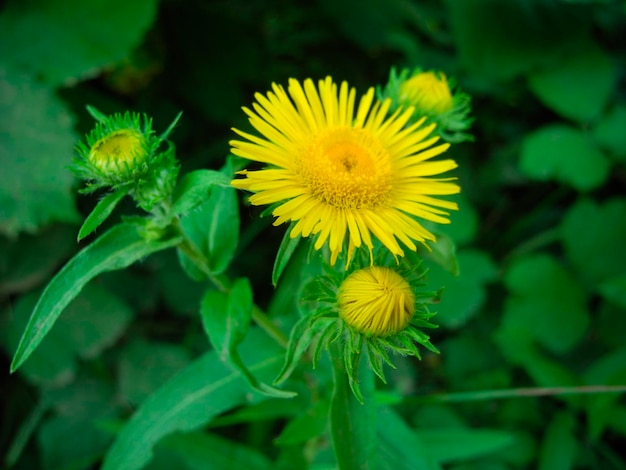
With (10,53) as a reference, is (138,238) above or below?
below

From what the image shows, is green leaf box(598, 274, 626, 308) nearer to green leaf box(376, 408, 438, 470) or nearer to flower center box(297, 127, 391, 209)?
green leaf box(376, 408, 438, 470)

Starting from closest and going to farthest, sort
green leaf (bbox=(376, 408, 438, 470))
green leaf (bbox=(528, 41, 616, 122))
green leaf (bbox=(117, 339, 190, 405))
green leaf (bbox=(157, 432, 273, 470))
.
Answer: green leaf (bbox=(376, 408, 438, 470)) < green leaf (bbox=(157, 432, 273, 470)) < green leaf (bbox=(117, 339, 190, 405)) < green leaf (bbox=(528, 41, 616, 122))

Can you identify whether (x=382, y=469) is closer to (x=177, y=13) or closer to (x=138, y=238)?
(x=138, y=238)

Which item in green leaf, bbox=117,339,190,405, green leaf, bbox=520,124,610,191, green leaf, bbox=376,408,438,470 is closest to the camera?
green leaf, bbox=376,408,438,470

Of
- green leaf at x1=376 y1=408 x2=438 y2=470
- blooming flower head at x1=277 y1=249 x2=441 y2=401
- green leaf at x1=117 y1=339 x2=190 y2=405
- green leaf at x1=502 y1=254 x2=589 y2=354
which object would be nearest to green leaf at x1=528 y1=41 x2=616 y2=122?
green leaf at x1=502 y1=254 x2=589 y2=354

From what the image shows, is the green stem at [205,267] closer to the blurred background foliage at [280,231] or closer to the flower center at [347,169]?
the blurred background foliage at [280,231]

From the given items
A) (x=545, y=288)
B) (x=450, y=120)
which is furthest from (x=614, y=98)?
(x=450, y=120)

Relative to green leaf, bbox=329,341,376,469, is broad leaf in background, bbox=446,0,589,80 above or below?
above
